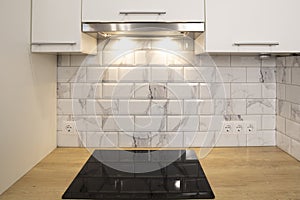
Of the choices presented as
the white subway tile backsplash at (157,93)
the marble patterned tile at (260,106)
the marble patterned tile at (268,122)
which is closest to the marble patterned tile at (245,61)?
the white subway tile backsplash at (157,93)

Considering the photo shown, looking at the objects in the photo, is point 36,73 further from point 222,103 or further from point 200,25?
point 222,103

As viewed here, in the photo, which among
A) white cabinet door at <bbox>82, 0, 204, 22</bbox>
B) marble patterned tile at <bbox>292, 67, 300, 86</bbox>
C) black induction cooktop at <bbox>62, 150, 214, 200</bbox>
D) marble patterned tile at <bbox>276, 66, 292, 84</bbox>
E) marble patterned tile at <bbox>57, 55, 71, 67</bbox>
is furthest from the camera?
marble patterned tile at <bbox>57, 55, 71, 67</bbox>

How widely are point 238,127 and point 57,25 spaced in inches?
46.8

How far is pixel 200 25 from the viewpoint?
161cm

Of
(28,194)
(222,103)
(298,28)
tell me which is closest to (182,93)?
(222,103)

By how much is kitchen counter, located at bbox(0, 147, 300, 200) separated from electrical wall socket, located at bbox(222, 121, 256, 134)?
107mm

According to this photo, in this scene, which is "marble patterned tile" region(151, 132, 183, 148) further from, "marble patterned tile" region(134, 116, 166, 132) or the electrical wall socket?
the electrical wall socket

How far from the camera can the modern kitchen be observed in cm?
139

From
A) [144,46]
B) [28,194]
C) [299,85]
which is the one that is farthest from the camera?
[144,46]

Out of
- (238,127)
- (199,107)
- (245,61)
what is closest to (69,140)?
(199,107)

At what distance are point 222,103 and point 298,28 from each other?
622 millimetres

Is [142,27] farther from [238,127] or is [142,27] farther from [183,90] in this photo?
[238,127]

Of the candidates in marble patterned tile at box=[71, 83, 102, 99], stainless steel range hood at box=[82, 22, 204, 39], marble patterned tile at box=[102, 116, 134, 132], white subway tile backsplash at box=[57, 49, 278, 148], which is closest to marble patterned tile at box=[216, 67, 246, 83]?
white subway tile backsplash at box=[57, 49, 278, 148]

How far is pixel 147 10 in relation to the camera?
1600 millimetres
